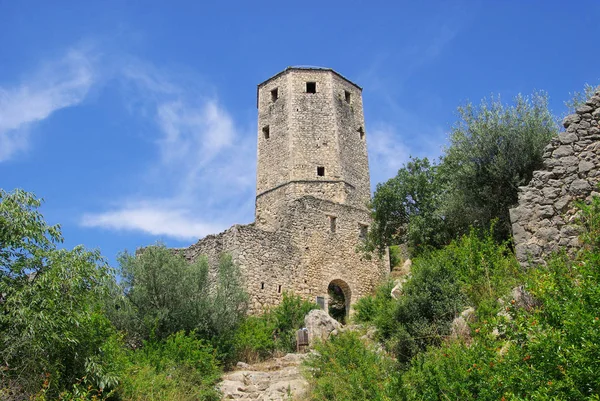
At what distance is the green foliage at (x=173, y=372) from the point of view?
1024 centimetres

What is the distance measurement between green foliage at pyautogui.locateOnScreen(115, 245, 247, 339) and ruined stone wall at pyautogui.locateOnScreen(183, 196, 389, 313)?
8.54ft

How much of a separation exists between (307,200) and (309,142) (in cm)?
493

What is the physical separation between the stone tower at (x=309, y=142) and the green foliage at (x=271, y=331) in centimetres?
722

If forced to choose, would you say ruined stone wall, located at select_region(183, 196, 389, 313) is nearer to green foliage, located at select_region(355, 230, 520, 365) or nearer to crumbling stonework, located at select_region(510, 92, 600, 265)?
green foliage, located at select_region(355, 230, 520, 365)

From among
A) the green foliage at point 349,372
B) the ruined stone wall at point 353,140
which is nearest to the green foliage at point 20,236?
the green foliage at point 349,372

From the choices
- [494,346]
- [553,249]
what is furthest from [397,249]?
[494,346]

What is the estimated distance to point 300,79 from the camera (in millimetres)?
26609

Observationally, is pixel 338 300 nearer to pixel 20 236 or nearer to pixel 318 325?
pixel 318 325

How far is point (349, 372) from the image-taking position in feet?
32.0

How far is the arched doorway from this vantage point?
2114 centimetres

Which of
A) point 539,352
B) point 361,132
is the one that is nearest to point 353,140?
point 361,132

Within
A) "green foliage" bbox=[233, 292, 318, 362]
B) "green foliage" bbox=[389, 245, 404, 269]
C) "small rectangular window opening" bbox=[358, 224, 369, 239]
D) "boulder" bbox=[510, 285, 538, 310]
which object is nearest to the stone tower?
"small rectangular window opening" bbox=[358, 224, 369, 239]

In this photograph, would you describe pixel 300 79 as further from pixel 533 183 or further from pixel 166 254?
pixel 533 183

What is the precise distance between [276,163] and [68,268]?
646 inches
